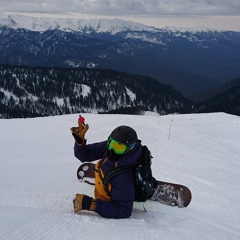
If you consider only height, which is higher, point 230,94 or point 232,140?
point 230,94

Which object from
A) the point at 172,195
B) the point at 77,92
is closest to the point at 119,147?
the point at 172,195

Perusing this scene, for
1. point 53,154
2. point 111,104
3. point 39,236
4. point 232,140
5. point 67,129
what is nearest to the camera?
point 39,236

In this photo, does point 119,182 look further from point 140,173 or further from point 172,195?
point 172,195

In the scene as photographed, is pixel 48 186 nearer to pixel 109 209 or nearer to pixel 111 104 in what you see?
pixel 109 209

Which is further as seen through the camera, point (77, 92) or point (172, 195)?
point (77, 92)

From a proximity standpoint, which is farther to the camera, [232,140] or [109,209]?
[232,140]

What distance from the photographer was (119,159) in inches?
171

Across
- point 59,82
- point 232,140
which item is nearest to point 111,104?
point 59,82

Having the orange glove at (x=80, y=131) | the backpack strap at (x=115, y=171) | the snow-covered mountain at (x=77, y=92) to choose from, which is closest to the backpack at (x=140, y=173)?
the backpack strap at (x=115, y=171)

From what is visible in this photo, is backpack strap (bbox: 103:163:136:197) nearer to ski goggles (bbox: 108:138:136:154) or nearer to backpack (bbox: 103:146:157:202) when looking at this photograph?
backpack (bbox: 103:146:157:202)

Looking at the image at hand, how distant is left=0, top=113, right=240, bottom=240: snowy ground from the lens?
3.80 m

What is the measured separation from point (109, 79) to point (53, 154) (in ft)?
573

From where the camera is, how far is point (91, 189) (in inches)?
245

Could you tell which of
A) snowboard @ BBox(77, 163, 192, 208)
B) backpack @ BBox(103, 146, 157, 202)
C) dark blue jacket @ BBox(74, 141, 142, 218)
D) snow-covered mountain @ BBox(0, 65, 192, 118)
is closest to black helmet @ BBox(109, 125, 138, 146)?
dark blue jacket @ BBox(74, 141, 142, 218)
